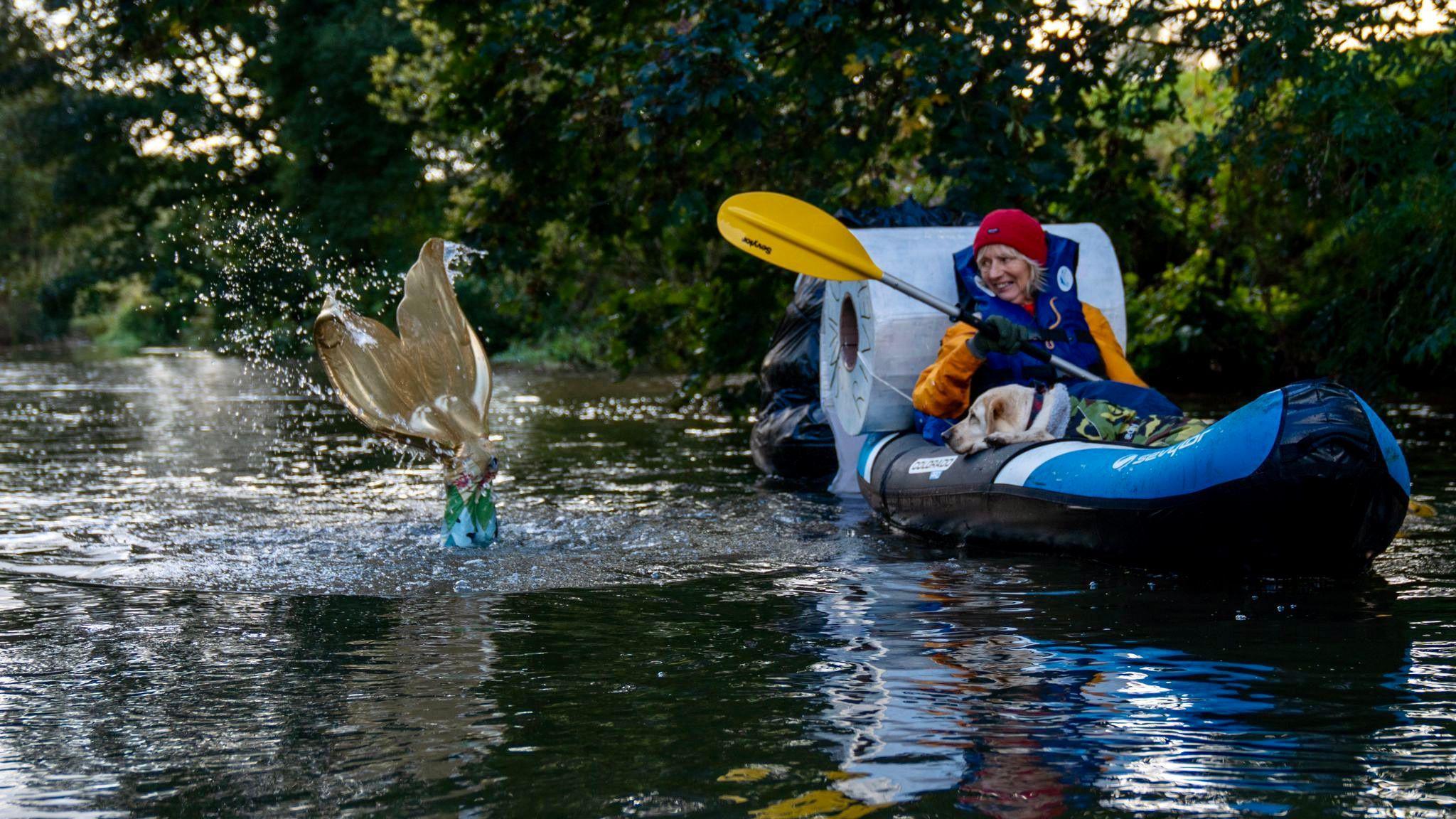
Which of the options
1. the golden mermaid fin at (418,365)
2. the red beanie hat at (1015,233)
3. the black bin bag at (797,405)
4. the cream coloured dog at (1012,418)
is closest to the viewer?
the golden mermaid fin at (418,365)

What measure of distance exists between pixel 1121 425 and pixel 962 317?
0.79 metres

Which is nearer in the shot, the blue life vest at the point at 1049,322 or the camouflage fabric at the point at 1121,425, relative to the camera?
the camouflage fabric at the point at 1121,425

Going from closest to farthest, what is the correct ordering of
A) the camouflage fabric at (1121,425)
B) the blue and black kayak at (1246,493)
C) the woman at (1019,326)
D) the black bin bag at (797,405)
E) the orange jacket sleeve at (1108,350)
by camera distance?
1. the blue and black kayak at (1246,493)
2. the camouflage fabric at (1121,425)
3. the woman at (1019,326)
4. the orange jacket sleeve at (1108,350)
5. the black bin bag at (797,405)

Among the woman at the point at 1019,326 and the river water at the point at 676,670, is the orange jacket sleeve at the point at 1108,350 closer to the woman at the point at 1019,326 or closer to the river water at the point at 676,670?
the woman at the point at 1019,326

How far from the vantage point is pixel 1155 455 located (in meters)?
5.24

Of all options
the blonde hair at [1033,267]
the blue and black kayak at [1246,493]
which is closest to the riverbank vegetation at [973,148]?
the blonde hair at [1033,267]

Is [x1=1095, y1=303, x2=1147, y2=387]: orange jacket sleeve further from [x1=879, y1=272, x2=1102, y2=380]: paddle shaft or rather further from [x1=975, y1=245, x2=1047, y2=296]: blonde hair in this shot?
[x1=975, y1=245, x2=1047, y2=296]: blonde hair

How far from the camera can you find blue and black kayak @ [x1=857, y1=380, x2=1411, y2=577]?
486 centimetres

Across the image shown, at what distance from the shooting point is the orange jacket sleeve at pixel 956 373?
21.1 ft

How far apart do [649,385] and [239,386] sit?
4646mm

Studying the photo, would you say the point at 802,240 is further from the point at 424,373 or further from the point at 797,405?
the point at 797,405

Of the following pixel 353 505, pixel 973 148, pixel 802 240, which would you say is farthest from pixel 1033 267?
pixel 353 505

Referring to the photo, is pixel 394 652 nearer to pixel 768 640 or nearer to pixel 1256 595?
pixel 768 640

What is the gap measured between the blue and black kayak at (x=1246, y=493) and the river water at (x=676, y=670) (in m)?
0.13
